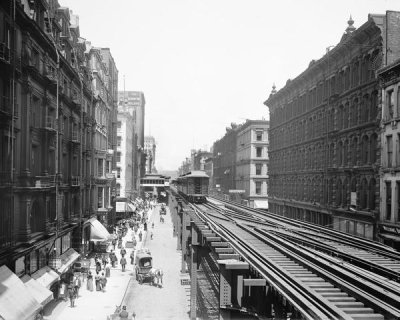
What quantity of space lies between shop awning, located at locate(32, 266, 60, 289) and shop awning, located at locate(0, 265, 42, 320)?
4530 mm

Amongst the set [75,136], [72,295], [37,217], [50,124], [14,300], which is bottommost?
[72,295]

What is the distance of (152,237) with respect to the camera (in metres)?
53.3

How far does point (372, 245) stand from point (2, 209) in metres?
19.4

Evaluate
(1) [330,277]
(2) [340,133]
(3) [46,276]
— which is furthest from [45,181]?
(2) [340,133]

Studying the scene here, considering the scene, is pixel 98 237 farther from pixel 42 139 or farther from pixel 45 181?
pixel 42 139

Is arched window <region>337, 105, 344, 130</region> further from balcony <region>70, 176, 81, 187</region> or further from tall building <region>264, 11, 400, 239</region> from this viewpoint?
balcony <region>70, 176, 81, 187</region>

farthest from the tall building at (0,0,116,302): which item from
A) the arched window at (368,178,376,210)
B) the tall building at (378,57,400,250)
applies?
the arched window at (368,178,376,210)

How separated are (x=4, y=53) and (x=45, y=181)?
9799mm

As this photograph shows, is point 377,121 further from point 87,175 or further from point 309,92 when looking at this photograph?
point 87,175

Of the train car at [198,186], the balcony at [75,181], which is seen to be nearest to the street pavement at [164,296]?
the balcony at [75,181]

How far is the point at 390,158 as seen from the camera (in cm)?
3247

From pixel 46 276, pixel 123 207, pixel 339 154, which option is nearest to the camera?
pixel 46 276

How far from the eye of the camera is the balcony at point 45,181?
24784 mm

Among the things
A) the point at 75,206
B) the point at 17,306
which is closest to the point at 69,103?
the point at 75,206
